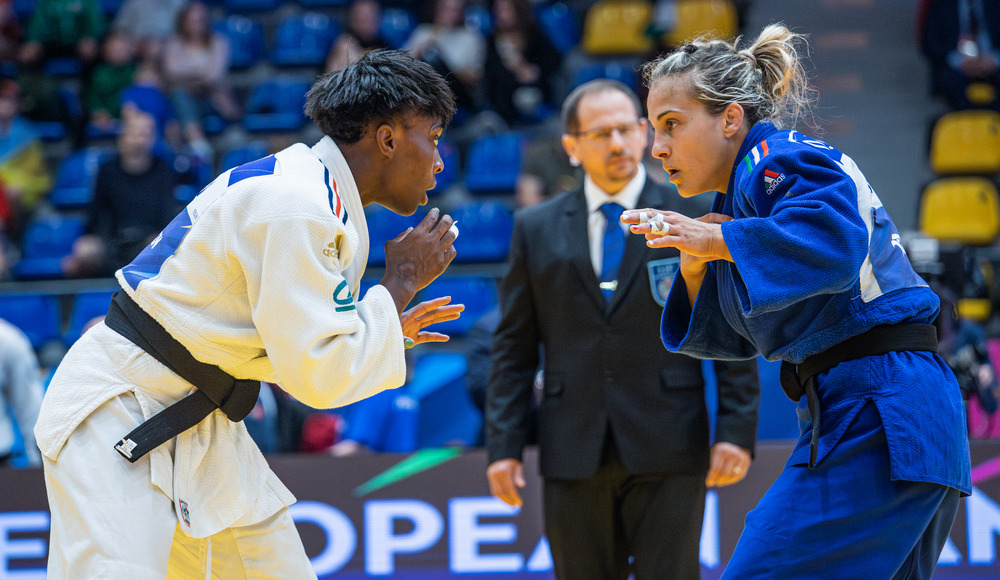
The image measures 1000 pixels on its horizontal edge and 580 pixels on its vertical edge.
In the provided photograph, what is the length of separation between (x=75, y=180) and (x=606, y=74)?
520cm

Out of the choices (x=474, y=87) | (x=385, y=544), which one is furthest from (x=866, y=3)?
(x=385, y=544)

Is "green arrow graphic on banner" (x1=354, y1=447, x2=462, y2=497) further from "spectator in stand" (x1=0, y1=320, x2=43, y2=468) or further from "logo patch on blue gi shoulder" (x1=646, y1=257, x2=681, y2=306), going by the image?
"spectator in stand" (x1=0, y1=320, x2=43, y2=468)

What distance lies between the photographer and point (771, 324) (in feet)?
8.27

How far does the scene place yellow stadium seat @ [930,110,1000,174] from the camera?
8906mm

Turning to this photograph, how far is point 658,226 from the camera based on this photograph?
7.49ft

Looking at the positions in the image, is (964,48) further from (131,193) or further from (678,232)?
(678,232)

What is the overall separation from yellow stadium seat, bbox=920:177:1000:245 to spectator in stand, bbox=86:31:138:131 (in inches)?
299

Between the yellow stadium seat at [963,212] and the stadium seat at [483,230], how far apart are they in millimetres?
3598

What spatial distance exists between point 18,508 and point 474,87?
583cm

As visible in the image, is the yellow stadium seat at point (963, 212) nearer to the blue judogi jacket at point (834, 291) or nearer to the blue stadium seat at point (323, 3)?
the blue stadium seat at point (323, 3)

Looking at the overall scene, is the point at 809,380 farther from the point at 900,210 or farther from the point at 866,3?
the point at 866,3

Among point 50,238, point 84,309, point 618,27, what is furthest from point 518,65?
point 50,238

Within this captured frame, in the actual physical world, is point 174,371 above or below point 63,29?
below

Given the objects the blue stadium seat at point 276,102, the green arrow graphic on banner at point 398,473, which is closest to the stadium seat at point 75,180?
the blue stadium seat at point 276,102
